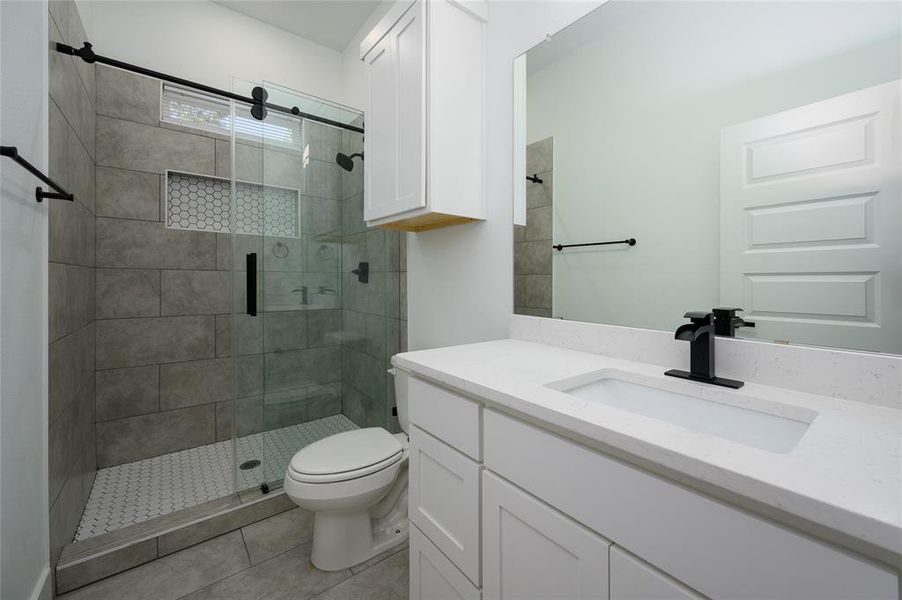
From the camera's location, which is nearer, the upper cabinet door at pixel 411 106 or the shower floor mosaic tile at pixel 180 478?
the upper cabinet door at pixel 411 106

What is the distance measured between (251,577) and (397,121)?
1.90m

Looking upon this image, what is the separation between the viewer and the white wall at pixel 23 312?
3.20ft

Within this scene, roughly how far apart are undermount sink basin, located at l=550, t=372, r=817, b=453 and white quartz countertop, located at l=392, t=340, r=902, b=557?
0.07 ft

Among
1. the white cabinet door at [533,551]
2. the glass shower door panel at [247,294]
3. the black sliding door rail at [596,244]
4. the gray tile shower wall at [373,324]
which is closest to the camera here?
the white cabinet door at [533,551]

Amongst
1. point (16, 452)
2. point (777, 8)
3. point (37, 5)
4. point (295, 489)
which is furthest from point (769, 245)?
point (37, 5)

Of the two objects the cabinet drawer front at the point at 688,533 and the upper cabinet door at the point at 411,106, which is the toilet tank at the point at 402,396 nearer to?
the upper cabinet door at the point at 411,106

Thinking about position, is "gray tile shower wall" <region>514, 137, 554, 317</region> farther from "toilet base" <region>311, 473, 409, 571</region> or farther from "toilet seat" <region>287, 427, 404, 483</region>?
"toilet base" <region>311, 473, 409, 571</region>

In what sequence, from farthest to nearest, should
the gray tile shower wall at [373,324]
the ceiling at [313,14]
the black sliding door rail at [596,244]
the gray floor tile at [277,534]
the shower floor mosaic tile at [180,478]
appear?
the ceiling at [313,14], the gray tile shower wall at [373,324], the shower floor mosaic tile at [180,478], the gray floor tile at [277,534], the black sliding door rail at [596,244]

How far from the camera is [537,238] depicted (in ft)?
4.60

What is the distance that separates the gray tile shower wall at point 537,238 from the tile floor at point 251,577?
1.17 m

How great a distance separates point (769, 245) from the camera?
0.85 meters

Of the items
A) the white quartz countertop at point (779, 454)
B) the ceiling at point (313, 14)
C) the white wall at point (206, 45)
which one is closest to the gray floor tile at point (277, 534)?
the white quartz countertop at point (779, 454)

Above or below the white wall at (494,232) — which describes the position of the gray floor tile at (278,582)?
below

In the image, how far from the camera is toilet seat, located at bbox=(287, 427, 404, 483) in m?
1.40
